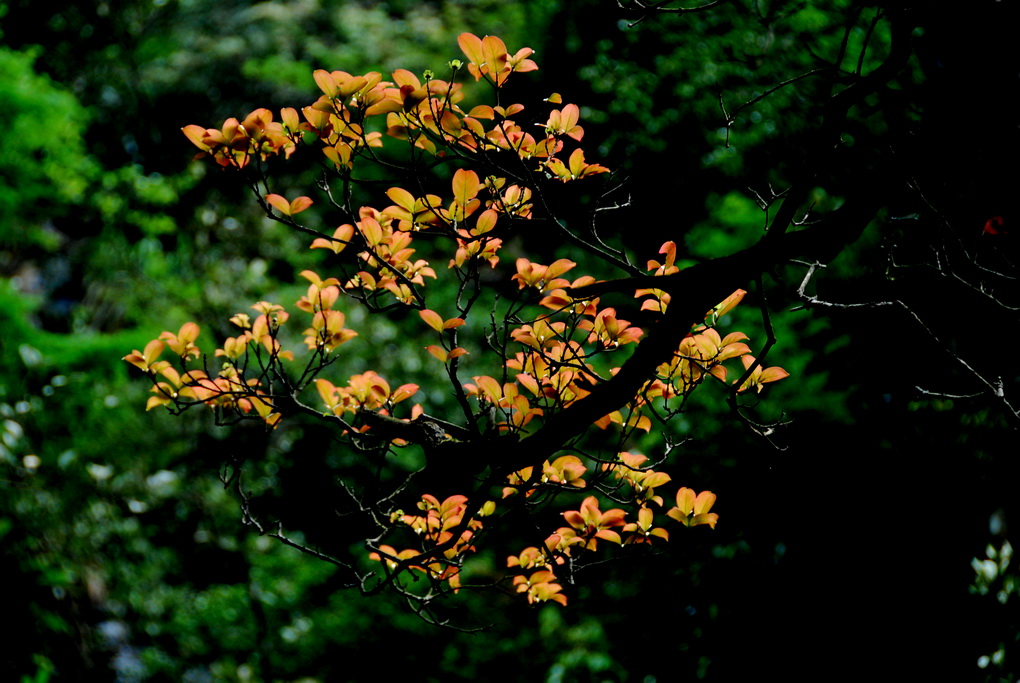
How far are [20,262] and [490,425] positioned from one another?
8509 mm

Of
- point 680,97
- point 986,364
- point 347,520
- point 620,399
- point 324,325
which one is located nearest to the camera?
point 620,399

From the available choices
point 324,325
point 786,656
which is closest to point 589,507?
point 324,325

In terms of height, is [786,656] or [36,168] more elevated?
[786,656]

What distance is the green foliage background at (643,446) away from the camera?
209 cm

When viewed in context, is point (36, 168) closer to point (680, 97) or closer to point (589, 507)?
point (680, 97)

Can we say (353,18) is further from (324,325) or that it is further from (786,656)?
(786,656)

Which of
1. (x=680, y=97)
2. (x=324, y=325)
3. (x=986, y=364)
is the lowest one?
(x=324, y=325)

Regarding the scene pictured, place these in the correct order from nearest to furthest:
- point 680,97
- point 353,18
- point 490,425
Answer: point 490,425 → point 680,97 → point 353,18

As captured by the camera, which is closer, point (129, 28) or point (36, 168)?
point (36, 168)

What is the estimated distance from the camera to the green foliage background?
6.85 feet

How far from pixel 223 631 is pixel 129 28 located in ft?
24.9

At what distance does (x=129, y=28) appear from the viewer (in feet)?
26.0

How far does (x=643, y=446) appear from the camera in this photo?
337cm

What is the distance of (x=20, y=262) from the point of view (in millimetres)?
7633
